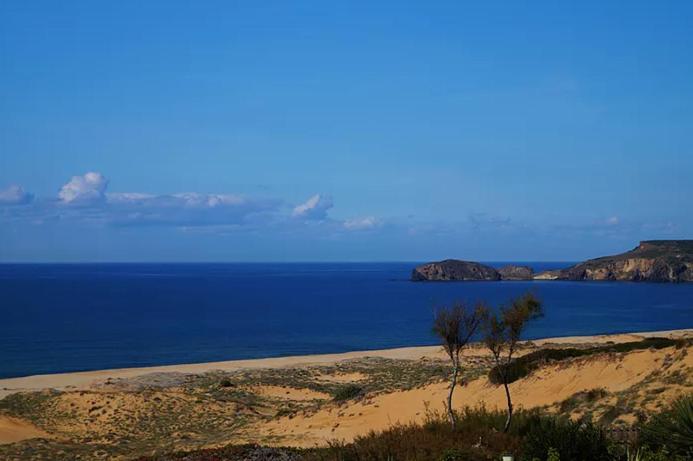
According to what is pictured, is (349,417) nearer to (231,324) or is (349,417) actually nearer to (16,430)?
(16,430)

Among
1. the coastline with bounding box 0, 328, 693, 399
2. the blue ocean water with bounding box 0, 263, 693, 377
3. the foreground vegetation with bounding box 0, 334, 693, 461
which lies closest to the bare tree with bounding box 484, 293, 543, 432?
the foreground vegetation with bounding box 0, 334, 693, 461

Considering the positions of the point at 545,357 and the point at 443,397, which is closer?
the point at 443,397

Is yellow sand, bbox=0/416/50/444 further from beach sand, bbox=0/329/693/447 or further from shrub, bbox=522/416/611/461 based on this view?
shrub, bbox=522/416/611/461

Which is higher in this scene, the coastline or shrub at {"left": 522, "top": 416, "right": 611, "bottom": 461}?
shrub at {"left": 522, "top": 416, "right": 611, "bottom": 461}

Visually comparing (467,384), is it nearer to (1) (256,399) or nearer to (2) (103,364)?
(1) (256,399)

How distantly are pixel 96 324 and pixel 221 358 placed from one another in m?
35.7

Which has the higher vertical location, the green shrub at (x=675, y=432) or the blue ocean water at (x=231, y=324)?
the green shrub at (x=675, y=432)

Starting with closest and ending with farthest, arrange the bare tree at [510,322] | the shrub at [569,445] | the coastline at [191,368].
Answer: the shrub at [569,445], the bare tree at [510,322], the coastline at [191,368]

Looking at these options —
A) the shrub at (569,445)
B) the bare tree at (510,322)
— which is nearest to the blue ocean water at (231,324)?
the bare tree at (510,322)

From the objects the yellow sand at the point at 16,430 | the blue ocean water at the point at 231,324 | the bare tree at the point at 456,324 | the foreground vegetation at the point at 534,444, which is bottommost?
the blue ocean water at the point at 231,324

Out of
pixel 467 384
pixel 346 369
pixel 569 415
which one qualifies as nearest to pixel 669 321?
pixel 346 369

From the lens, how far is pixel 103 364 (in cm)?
5638

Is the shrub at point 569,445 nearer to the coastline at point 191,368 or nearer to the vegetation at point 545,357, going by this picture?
the vegetation at point 545,357

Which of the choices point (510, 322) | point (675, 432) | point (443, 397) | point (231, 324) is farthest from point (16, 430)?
point (231, 324)
